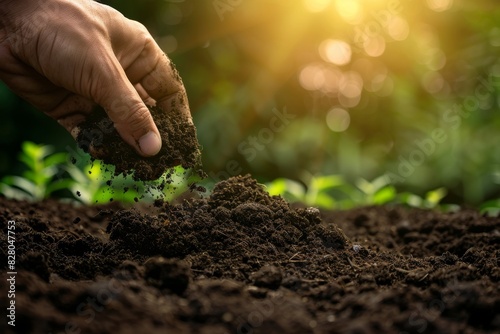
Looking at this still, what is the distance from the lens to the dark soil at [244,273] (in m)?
1.43

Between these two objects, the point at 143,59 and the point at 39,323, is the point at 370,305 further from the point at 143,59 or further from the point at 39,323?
the point at 143,59

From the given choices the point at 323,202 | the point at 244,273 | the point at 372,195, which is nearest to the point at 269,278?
the point at 244,273

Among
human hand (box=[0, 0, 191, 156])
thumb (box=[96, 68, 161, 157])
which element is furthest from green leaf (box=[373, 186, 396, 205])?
thumb (box=[96, 68, 161, 157])

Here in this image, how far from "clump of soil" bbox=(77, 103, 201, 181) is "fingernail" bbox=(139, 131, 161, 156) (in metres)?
0.13

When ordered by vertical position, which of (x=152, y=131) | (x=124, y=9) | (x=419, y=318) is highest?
(x=419, y=318)

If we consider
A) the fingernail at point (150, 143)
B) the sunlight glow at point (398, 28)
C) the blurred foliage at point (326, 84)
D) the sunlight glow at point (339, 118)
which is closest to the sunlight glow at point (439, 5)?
the blurred foliage at point (326, 84)

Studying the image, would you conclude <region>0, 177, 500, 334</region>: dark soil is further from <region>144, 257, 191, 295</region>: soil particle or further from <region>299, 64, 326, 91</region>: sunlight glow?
<region>299, 64, 326, 91</region>: sunlight glow

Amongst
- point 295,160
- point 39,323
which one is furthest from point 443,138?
point 39,323

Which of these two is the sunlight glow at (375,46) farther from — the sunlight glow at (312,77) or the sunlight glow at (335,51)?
the sunlight glow at (312,77)

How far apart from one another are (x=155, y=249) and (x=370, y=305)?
997 mm

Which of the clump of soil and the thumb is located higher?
the thumb

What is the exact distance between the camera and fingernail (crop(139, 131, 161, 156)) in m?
2.33

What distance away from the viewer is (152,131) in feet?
7.64

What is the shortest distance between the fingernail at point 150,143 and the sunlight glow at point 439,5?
4.93 m
